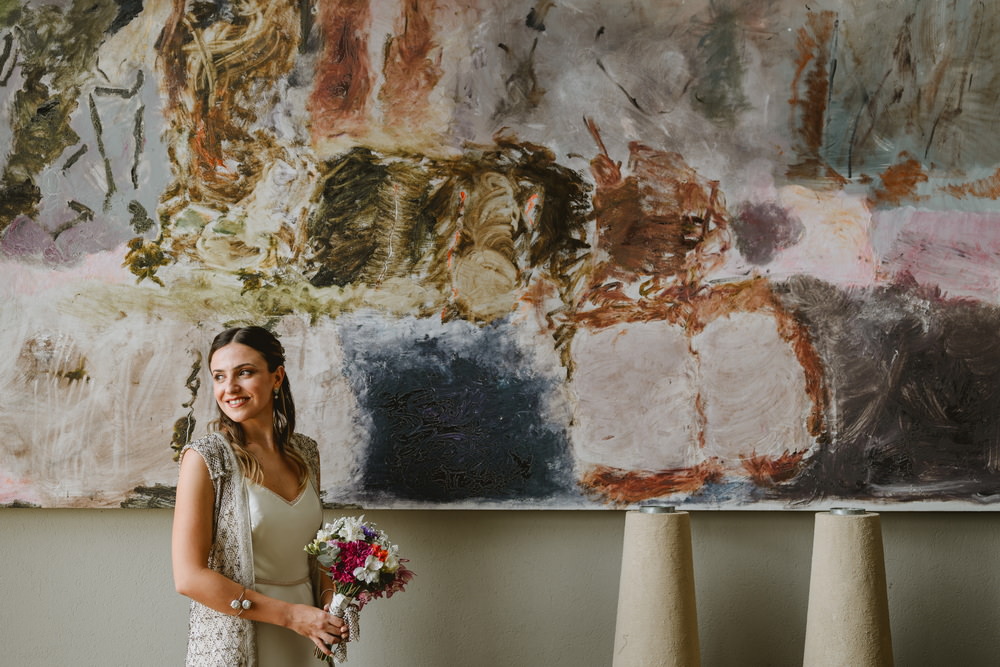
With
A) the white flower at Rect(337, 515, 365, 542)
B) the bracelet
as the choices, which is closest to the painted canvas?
the white flower at Rect(337, 515, 365, 542)

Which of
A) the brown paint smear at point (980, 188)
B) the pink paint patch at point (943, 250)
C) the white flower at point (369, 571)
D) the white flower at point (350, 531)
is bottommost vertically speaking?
the white flower at point (369, 571)

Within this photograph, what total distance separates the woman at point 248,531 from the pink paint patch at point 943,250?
1.98m

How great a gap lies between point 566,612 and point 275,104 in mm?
1971

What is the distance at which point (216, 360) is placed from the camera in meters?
2.37

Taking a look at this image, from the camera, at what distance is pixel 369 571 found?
2189 mm

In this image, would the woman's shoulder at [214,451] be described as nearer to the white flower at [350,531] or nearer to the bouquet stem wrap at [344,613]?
the white flower at [350,531]

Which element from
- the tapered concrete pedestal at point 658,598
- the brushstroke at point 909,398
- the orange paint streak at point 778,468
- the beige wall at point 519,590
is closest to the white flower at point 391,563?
the beige wall at point 519,590

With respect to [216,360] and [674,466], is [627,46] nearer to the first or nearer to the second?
[674,466]

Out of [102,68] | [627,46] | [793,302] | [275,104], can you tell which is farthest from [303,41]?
[793,302]

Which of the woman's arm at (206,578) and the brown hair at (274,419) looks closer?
the woman's arm at (206,578)

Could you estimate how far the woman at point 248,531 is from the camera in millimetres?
2137

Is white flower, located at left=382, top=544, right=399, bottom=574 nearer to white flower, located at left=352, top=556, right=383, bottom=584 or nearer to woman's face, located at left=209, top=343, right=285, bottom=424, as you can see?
white flower, located at left=352, top=556, right=383, bottom=584

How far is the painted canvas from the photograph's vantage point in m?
2.75

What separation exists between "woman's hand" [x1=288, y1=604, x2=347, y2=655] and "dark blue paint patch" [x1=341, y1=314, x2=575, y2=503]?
0.62 meters
